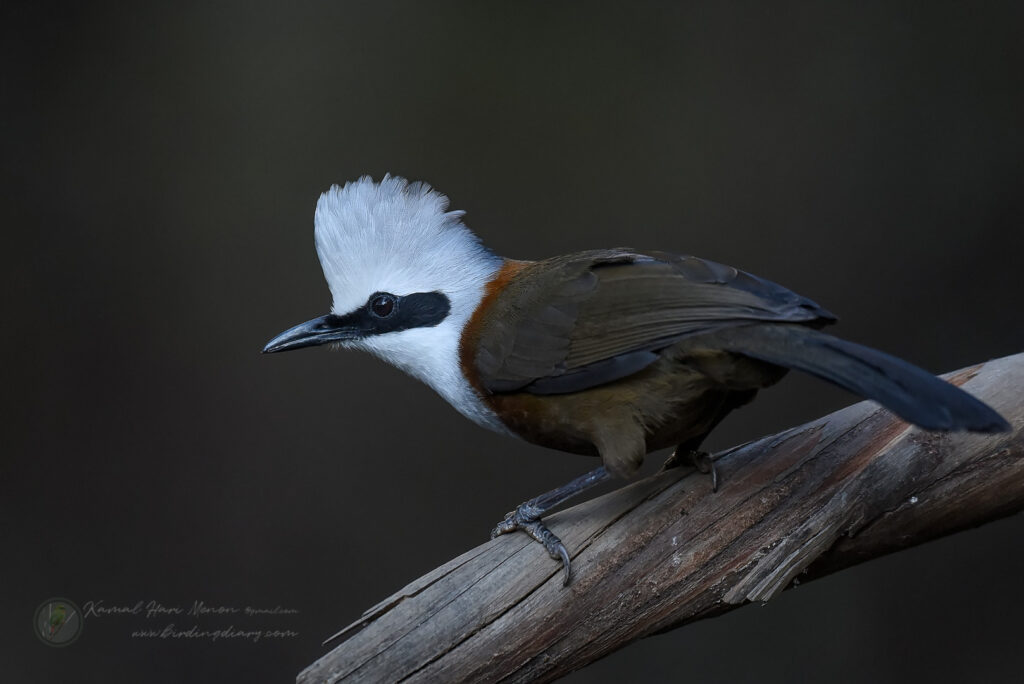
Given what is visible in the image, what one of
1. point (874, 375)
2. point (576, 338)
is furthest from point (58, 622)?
point (874, 375)

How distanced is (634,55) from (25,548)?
3.57 m

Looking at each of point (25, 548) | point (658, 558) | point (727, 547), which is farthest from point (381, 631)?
point (25, 548)

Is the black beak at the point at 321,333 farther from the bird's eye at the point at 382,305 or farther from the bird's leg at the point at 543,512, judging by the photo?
the bird's leg at the point at 543,512

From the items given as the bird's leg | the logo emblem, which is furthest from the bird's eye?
the logo emblem

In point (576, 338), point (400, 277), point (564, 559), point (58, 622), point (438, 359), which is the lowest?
point (58, 622)

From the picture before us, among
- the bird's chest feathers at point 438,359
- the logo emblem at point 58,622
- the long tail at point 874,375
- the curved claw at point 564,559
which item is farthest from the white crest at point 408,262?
the logo emblem at point 58,622

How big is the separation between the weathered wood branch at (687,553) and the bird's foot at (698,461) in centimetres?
4

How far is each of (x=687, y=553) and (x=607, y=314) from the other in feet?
2.20

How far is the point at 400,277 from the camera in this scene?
10.2ft

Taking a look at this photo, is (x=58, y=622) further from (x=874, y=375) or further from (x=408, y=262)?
(x=874, y=375)

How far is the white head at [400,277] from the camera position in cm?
304

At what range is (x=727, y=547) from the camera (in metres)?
2.71

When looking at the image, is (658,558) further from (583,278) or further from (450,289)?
(450,289)

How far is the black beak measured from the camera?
3.12 metres
